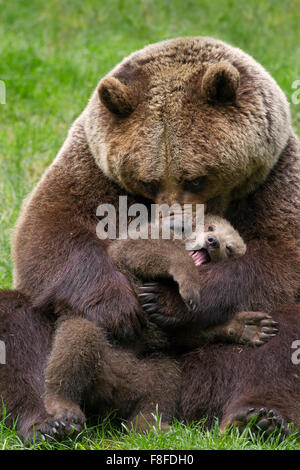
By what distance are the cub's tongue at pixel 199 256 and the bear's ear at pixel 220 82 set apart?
1176 mm

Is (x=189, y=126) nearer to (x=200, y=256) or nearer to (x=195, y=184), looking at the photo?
(x=195, y=184)

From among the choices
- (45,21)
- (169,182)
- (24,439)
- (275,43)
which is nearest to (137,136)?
(169,182)

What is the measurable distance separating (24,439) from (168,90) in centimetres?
280

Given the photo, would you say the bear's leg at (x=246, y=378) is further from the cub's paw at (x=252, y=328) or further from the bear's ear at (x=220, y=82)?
the bear's ear at (x=220, y=82)

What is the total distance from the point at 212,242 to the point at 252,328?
2.32 feet

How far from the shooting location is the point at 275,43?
13914mm

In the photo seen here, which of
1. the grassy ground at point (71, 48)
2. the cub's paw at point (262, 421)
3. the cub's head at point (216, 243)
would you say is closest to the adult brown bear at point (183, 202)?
the cub's head at point (216, 243)

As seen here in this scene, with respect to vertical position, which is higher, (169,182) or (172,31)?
(172,31)

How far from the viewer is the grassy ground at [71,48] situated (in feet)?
36.1

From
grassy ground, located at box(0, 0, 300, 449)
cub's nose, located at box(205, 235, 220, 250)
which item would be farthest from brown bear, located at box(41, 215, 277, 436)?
grassy ground, located at box(0, 0, 300, 449)

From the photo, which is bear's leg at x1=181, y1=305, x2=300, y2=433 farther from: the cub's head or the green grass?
the cub's head

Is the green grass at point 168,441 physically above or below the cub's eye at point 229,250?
below

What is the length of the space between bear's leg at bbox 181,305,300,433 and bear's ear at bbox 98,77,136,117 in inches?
77.1

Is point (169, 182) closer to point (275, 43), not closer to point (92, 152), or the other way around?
point (92, 152)
